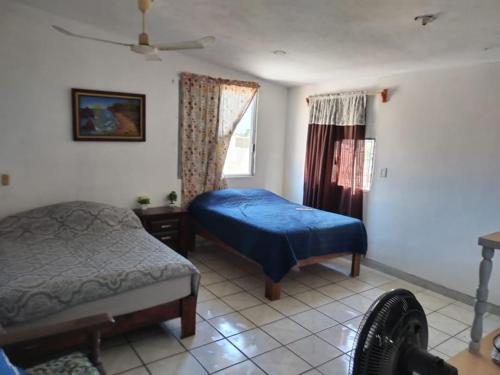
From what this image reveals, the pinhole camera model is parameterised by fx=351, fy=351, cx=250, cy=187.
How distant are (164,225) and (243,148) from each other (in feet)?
5.65

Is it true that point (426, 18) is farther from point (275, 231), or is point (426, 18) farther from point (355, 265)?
point (355, 265)

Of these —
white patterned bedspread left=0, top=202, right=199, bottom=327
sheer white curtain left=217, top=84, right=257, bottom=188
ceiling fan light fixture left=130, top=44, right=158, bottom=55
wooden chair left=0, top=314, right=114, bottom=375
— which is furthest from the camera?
sheer white curtain left=217, top=84, right=257, bottom=188

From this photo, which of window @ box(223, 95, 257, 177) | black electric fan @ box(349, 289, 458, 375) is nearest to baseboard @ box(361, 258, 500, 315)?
window @ box(223, 95, 257, 177)

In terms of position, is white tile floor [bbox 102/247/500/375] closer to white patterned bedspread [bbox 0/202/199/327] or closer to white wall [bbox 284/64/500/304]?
white wall [bbox 284/64/500/304]

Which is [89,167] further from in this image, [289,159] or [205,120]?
[289,159]

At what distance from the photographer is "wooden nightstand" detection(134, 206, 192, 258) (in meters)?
3.89

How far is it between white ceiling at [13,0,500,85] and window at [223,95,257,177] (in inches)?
40.0

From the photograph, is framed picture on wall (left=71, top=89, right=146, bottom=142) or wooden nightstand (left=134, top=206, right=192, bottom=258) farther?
wooden nightstand (left=134, top=206, right=192, bottom=258)

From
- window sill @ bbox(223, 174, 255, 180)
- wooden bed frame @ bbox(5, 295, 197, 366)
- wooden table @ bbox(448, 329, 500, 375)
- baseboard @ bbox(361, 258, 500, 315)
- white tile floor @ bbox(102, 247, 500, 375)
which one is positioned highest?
window sill @ bbox(223, 174, 255, 180)

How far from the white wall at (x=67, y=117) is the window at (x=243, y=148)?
820mm

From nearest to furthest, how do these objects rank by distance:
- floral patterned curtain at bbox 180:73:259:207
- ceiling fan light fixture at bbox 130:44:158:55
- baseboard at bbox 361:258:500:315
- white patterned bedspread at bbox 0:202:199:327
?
1. white patterned bedspread at bbox 0:202:199:327
2. ceiling fan light fixture at bbox 130:44:158:55
3. baseboard at bbox 361:258:500:315
4. floral patterned curtain at bbox 180:73:259:207

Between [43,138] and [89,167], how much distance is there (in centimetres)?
51

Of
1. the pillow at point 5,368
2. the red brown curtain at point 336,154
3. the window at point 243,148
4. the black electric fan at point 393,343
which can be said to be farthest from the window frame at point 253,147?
the black electric fan at point 393,343

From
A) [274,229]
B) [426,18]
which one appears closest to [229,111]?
[274,229]
